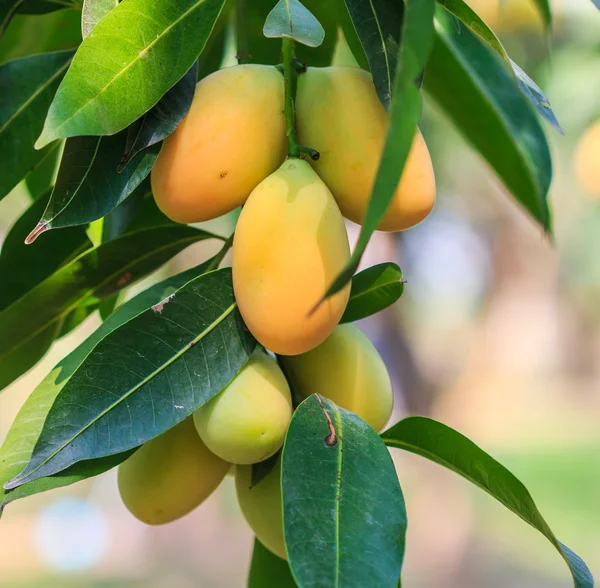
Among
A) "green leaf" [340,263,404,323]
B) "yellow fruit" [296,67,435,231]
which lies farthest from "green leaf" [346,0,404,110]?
"green leaf" [340,263,404,323]

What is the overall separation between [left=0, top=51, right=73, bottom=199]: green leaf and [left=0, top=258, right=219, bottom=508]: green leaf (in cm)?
15

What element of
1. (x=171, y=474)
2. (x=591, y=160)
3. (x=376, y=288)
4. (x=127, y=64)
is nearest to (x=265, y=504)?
(x=171, y=474)

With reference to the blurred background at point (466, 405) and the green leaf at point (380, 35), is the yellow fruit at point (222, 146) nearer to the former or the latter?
the green leaf at point (380, 35)

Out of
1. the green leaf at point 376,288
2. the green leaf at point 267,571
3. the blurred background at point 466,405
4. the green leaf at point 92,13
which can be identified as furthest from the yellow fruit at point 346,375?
the blurred background at point 466,405

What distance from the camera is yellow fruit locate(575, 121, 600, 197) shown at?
2.54 metres

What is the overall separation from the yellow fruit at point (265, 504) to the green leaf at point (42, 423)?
10 centimetres

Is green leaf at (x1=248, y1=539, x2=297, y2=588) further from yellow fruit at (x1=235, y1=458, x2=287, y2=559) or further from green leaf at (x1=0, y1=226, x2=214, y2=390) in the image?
green leaf at (x1=0, y1=226, x2=214, y2=390)

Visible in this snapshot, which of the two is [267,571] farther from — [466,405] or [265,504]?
[466,405]

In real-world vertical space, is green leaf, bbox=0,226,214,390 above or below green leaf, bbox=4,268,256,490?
below

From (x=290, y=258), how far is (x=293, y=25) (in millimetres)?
130

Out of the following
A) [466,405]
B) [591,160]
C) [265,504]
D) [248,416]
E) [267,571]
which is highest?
[248,416]

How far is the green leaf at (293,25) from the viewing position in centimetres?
41

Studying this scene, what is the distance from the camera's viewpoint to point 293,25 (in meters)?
0.42

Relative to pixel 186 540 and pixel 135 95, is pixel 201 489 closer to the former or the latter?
pixel 135 95
